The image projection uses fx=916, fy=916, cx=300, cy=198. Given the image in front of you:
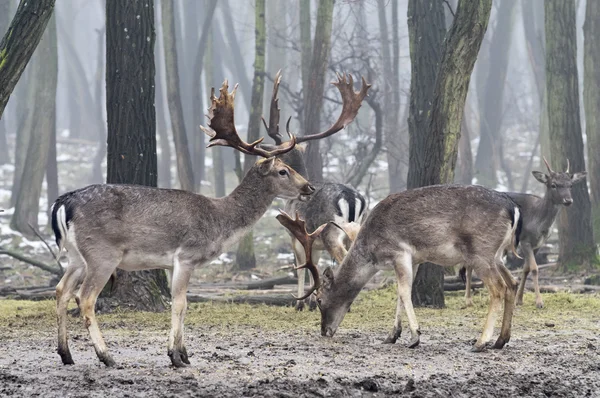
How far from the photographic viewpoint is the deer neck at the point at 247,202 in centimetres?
859

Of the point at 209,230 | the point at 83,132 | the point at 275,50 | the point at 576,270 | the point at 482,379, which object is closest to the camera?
the point at 482,379

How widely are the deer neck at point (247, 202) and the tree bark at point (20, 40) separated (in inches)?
110

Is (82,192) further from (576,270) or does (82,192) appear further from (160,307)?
(576,270)

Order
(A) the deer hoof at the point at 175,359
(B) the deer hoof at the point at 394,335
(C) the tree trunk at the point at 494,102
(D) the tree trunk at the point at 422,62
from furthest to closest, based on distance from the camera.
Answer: (C) the tree trunk at the point at 494,102
(D) the tree trunk at the point at 422,62
(B) the deer hoof at the point at 394,335
(A) the deer hoof at the point at 175,359

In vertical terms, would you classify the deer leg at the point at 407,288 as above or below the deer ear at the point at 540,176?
below

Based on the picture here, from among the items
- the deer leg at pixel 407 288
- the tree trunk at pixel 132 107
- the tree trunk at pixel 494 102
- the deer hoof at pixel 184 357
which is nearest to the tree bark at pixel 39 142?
the tree trunk at pixel 132 107

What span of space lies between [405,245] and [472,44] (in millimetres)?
4126

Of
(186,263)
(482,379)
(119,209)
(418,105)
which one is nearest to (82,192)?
(119,209)

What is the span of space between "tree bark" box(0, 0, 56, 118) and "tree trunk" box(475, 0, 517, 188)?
26.3 metres

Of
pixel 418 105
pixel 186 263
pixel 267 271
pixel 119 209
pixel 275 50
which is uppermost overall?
pixel 275 50

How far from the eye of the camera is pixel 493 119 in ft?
116

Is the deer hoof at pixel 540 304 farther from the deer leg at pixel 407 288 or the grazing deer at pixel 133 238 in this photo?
the grazing deer at pixel 133 238

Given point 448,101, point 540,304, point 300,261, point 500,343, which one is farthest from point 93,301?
point 540,304

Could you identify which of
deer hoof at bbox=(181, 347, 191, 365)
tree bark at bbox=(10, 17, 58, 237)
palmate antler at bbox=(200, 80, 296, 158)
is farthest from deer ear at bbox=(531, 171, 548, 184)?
tree bark at bbox=(10, 17, 58, 237)
